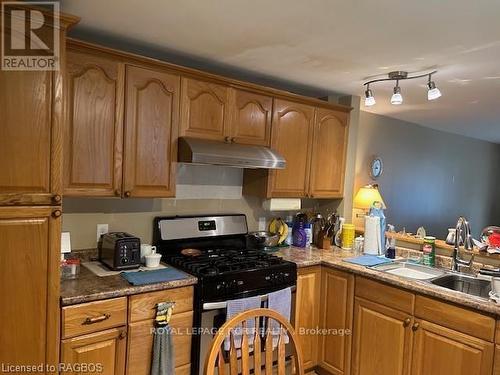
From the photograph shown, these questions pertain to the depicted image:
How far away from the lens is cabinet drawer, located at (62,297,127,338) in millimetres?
1765

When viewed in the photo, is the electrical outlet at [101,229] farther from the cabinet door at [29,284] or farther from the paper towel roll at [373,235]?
the paper towel roll at [373,235]

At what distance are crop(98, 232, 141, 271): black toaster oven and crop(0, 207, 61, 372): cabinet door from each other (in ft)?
1.62

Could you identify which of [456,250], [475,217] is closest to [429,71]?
[456,250]

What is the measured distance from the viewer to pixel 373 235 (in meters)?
3.00

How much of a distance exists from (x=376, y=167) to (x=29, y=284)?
3590 millimetres

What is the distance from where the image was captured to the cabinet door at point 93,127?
2.01m

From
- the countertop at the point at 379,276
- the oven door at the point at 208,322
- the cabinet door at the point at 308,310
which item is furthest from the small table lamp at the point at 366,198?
the oven door at the point at 208,322

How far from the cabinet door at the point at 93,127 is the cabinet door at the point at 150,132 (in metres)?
0.06

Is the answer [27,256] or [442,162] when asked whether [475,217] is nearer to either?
[442,162]

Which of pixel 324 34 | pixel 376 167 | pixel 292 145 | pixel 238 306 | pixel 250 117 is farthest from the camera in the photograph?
pixel 376 167

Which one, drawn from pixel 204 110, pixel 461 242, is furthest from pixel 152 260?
pixel 461 242

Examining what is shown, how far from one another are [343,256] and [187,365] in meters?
1.41

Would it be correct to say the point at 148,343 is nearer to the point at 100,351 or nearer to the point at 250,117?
the point at 100,351

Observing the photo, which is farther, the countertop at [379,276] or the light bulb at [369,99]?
the light bulb at [369,99]
